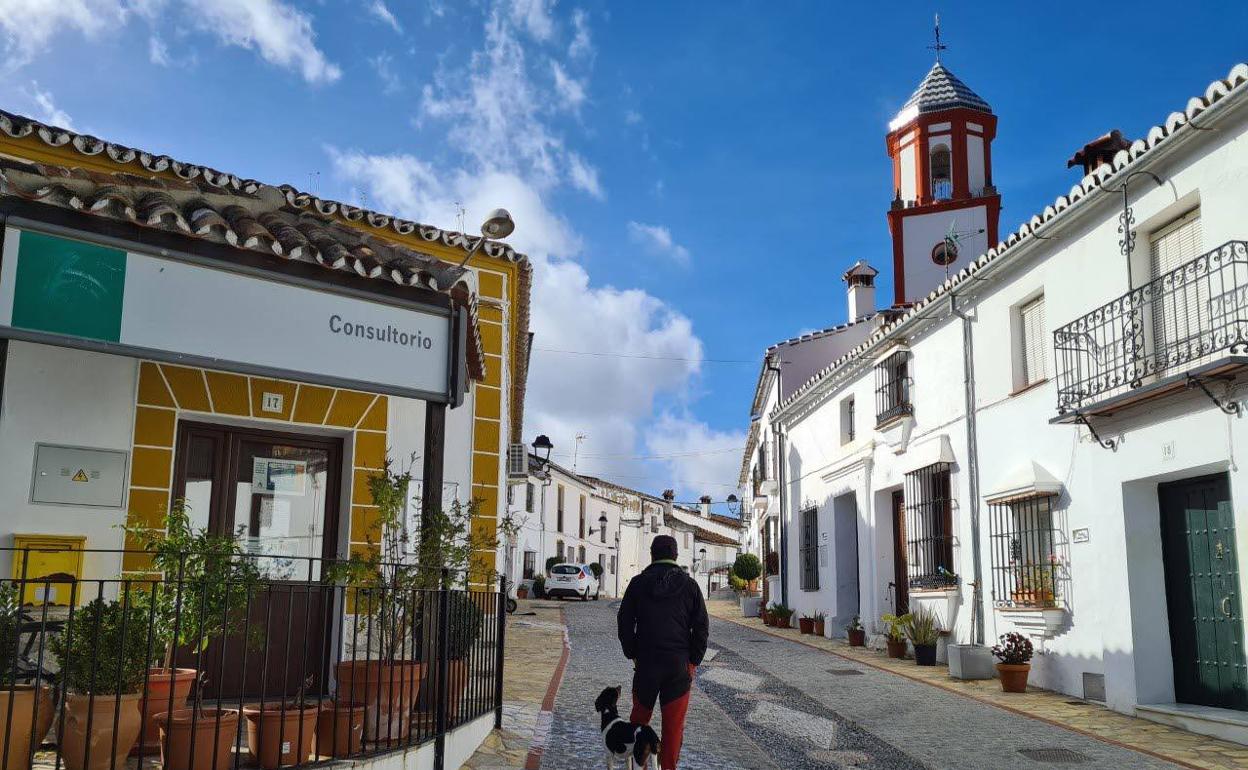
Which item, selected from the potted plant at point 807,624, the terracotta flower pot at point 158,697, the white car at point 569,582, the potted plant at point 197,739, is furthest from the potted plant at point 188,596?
the white car at point 569,582

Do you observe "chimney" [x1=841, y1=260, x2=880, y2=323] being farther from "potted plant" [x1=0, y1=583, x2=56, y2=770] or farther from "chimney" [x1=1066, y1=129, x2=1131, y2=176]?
"potted plant" [x1=0, y1=583, x2=56, y2=770]

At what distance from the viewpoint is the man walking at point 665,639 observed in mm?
6293

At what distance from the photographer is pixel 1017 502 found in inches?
462

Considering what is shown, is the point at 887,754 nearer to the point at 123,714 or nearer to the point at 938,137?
the point at 123,714

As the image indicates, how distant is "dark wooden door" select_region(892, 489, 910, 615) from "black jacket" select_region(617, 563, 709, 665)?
9819 mm

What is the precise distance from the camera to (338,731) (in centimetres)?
543

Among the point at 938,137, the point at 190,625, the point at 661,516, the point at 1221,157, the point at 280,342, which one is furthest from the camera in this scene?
the point at 661,516

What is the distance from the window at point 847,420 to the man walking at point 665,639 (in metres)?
12.4

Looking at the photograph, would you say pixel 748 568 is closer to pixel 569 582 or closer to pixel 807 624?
pixel 569 582

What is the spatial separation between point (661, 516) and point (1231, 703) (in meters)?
45.1

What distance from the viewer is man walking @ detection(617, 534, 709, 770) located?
6.29 m

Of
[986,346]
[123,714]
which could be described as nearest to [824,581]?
[986,346]

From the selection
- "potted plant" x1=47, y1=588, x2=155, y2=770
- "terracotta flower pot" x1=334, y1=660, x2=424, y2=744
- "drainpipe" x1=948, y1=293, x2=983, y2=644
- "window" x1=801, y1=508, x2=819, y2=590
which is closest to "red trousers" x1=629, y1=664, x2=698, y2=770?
"terracotta flower pot" x1=334, y1=660, x2=424, y2=744

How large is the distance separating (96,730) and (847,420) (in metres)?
15.2
